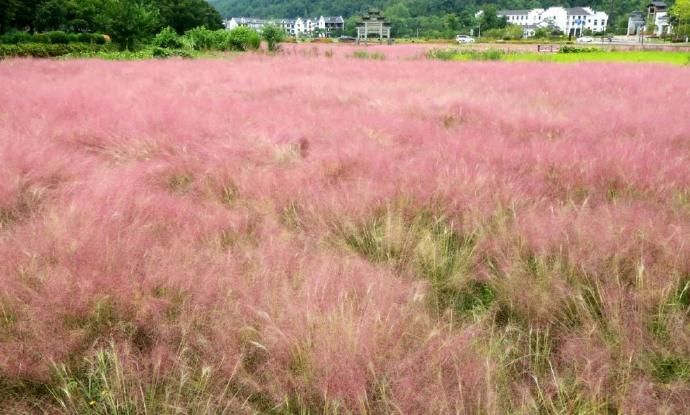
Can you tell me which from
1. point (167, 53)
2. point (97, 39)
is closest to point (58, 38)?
point (97, 39)

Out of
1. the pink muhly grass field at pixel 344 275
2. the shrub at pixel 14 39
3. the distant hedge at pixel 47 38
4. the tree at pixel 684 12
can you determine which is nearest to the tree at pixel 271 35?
the distant hedge at pixel 47 38

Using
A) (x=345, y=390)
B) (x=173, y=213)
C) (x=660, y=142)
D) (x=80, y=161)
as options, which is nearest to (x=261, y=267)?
(x=345, y=390)

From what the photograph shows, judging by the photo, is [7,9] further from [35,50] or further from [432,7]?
[432,7]

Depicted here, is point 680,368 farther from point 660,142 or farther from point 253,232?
point 660,142

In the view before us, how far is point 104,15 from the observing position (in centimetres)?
2580

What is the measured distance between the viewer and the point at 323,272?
220 cm

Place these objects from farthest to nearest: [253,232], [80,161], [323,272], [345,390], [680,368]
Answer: [80,161], [253,232], [323,272], [680,368], [345,390]

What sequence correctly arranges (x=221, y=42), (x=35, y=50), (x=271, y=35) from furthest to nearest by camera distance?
(x=271, y=35) < (x=221, y=42) < (x=35, y=50)

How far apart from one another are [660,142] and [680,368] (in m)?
4.43

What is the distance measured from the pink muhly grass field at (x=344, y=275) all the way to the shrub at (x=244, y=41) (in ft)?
81.3

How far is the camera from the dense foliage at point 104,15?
26.4 meters

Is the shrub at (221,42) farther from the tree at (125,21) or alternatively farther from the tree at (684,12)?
the tree at (684,12)

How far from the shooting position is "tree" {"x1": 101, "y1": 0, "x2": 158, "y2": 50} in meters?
25.8

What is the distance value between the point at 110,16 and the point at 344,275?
29677mm
